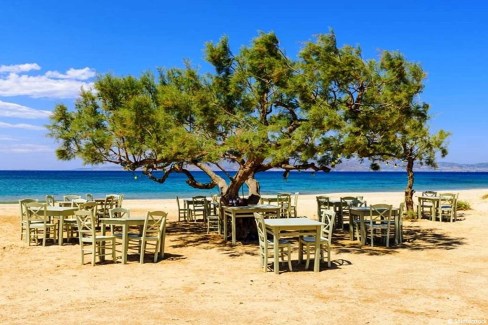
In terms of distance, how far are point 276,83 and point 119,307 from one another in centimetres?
618

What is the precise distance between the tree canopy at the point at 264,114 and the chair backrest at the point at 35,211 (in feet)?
5.24

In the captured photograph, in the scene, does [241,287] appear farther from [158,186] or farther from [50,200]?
[158,186]

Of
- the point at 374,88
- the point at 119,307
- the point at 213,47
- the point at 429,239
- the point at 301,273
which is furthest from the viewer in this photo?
the point at 429,239

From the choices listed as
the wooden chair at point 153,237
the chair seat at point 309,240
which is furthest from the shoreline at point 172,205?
the chair seat at point 309,240

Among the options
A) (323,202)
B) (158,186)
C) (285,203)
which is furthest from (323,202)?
(158,186)

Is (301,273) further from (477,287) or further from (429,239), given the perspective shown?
(429,239)

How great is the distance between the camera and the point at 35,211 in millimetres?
11445

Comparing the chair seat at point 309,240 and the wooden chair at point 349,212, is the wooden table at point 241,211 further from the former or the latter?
the chair seat at point 309,240

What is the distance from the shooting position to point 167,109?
10.7m

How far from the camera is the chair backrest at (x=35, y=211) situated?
11273 millimetres

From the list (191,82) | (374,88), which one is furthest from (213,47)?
(374,88)

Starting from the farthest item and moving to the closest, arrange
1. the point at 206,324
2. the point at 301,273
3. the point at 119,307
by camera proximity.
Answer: the point at 301,273 → the point at 119,307 → the point at 206,324

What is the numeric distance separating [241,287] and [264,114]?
16.7ft

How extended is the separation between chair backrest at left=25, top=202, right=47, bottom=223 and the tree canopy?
1597mm
